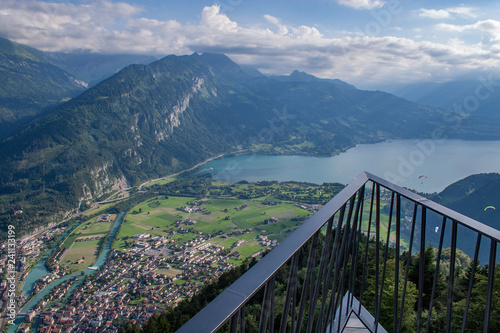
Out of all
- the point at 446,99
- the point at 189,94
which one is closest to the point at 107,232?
the point at 189,94

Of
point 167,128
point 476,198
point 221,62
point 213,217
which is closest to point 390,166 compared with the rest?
point 476,198

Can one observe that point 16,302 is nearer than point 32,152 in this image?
Yes

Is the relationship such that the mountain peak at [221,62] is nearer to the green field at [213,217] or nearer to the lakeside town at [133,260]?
the green field at [213,217]

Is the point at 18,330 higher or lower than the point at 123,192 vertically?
higher

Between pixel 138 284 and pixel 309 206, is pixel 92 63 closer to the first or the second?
pixel 309 206

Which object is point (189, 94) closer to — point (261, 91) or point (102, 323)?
point (261, 91)

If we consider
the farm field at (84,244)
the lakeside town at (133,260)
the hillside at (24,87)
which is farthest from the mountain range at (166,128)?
the lakeside town at (133,260)
